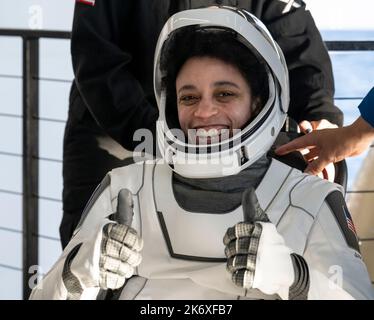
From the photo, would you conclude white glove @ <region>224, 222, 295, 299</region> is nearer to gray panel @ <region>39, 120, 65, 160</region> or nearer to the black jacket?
the black jacket

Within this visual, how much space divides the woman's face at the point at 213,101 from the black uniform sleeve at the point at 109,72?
10.7 inches

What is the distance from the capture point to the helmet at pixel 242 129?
61.8 inches

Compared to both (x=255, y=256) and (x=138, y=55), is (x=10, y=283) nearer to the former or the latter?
(x=138, y=55)

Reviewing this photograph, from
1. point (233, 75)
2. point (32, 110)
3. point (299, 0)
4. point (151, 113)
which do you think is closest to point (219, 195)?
point (233, 75)

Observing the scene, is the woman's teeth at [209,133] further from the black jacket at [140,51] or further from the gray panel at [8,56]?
the gray panel at [8,56]

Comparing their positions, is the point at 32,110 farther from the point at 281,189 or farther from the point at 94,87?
the point at 281,189

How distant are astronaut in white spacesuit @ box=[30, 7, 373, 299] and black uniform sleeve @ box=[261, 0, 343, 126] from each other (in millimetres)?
285

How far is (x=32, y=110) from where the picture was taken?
2.76m

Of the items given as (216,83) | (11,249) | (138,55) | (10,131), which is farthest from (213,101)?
(10,131)

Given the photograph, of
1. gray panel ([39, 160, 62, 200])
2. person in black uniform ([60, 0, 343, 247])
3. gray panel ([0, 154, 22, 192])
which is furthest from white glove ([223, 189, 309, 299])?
gray panel ([0, 154, 22, 192])

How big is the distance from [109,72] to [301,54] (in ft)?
1.50

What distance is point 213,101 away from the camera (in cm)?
161

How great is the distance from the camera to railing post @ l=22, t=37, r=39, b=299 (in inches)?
107


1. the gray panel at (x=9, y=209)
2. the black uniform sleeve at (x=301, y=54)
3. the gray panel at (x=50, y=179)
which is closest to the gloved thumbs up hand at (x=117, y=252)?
the black uniform sleeve at (x=301, y=54)
